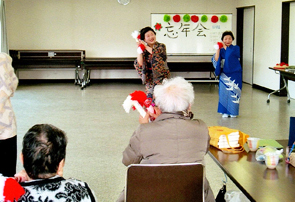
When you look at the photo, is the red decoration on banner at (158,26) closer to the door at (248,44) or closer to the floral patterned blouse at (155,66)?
the door at (248,44)

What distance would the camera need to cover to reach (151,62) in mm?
4422

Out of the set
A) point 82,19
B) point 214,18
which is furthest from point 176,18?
point 82,19

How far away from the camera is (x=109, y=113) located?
7.09 metres

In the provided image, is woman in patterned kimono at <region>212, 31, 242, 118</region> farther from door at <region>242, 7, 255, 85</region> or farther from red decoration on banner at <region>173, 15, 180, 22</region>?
red decoration on banner at <region>173, 15, 180, 22</region>

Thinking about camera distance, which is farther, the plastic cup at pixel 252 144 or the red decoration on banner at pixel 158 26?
the red decoration on banner at pixel 158 26

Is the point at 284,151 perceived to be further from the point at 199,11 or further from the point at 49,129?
the point at 199,11

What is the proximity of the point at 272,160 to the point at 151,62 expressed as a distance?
2488 mm

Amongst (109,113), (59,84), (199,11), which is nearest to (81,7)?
(59,84)

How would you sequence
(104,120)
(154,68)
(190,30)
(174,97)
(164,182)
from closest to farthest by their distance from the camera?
(164,182) → (174,97) → (154,68) → (104,120) → (190,30)

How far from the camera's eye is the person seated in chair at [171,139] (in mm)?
2141

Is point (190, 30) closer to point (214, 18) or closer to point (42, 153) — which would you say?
point (214, 18)

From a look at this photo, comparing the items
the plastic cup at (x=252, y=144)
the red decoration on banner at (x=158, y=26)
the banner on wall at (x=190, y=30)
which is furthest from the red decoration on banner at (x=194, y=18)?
the plastic cup at (x=252, y=144)

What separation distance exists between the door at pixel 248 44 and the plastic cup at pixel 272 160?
9.00 metres

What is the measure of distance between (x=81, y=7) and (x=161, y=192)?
10.4 m
